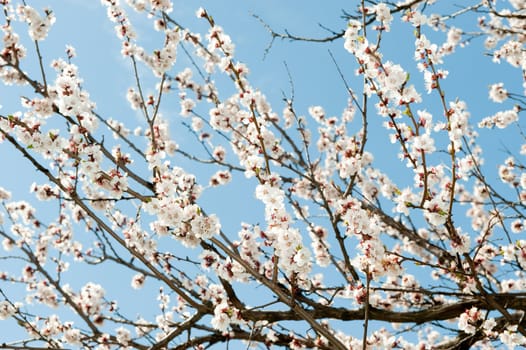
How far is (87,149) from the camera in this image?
364cm

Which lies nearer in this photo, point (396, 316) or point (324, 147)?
point (396, 316)

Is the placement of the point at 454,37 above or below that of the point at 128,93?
above

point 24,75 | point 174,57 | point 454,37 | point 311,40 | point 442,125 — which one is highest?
point 454,37

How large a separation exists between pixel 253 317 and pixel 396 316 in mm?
1185

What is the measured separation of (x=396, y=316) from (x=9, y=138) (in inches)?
129

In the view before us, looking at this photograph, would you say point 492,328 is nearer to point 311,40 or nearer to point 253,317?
point 253,317

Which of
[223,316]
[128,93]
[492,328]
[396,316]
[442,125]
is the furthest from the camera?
[128,93]

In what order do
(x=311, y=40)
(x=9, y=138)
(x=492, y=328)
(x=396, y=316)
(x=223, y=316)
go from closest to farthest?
1. (x=9, y=138)
2. (x=223, y=316)
3. (x=396, y=316)
4. (x=492, y=328)
5. (x=311, y=40)

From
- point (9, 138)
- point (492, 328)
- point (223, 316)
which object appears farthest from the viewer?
point (492, 328)

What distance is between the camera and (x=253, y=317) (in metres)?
4.24

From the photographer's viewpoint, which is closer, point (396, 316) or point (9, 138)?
point (9, 138)

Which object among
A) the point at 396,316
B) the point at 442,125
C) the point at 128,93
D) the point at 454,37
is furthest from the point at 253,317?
the point at 454,37

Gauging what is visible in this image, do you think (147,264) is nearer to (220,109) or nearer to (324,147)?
(220,109)

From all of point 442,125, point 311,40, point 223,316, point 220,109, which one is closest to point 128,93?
point 220,109
